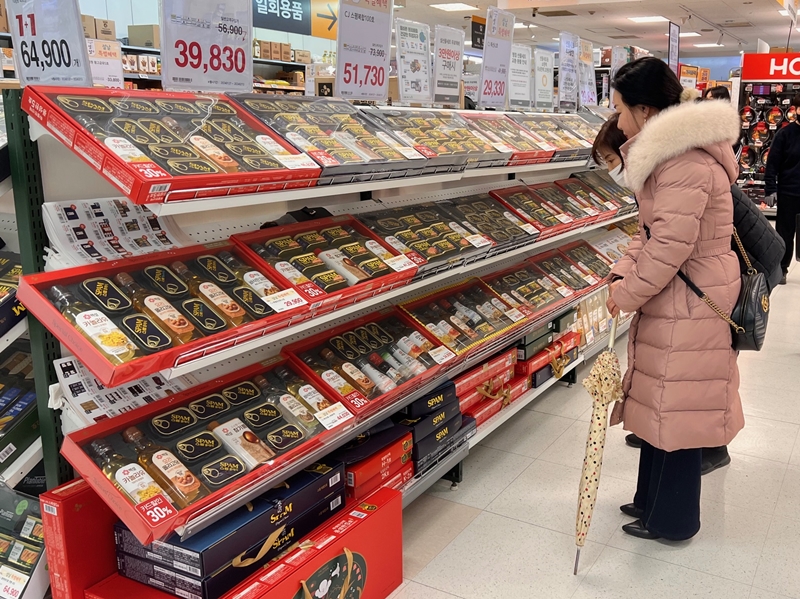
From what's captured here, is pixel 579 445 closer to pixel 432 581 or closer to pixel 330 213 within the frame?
pixel 432 581

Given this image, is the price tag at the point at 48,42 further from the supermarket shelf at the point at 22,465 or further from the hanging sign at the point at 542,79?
the hanging sign at the point at 542,79

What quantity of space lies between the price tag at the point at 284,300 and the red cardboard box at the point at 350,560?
0.70m

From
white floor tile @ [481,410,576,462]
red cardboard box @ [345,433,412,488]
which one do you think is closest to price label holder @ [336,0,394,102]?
red cardboard box @ [345,433,412,488]

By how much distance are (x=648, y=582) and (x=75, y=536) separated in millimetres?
1900

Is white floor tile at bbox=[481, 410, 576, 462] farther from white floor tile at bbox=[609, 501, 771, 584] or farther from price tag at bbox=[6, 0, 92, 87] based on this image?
price tag at bbox=[6, 0, 92, 87]

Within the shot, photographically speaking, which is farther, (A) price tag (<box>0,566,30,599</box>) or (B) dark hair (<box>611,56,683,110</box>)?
(B) dark hair (<box>611,56,683,110</box>)

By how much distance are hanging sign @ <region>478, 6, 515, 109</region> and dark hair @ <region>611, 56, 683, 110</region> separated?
133 centimetres

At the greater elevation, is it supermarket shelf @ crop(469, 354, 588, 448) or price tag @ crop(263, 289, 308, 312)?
price tag @ crop(263, 289, 308, 312)

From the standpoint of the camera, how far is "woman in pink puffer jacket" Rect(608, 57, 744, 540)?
2.27 metres

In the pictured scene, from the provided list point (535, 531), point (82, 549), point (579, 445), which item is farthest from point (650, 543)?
point (82, 549)

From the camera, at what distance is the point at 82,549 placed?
1937 millimetres

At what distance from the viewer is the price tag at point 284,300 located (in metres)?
2.09

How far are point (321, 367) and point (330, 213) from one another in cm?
72

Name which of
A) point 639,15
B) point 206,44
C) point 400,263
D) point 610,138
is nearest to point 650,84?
point 610,138
